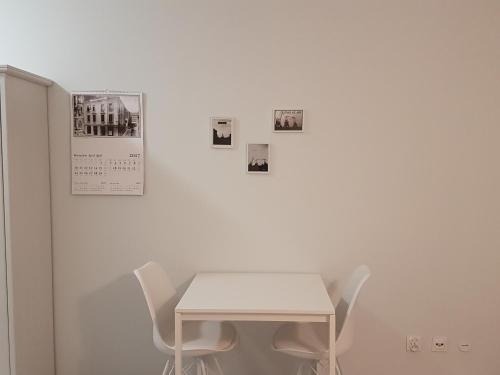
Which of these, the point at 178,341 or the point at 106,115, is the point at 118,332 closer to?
the point at 178,341

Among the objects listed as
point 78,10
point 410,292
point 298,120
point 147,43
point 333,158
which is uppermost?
point 78,10

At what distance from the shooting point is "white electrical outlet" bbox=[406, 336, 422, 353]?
2600mm

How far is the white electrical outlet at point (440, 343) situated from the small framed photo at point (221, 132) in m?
1.66

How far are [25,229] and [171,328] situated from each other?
0.91 meters

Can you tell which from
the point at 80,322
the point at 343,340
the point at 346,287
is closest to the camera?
the point at 343,340

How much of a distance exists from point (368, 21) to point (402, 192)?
98 centimetres

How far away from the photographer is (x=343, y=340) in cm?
215

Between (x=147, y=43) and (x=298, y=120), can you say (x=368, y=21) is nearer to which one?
(x=298, y=120)

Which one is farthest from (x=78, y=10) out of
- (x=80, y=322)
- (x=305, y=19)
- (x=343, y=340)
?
(x=343, y=340)

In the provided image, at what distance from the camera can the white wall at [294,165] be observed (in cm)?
247

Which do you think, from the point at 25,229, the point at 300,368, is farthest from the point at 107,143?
the point at 300,368

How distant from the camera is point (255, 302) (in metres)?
2.04

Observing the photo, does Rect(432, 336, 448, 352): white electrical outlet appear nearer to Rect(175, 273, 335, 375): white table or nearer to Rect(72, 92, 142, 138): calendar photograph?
Rect(175, 273, 335, 375): white table

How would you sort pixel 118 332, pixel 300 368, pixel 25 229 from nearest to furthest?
pixel 25 229 < pixel 300 368 < pixel 118 332
